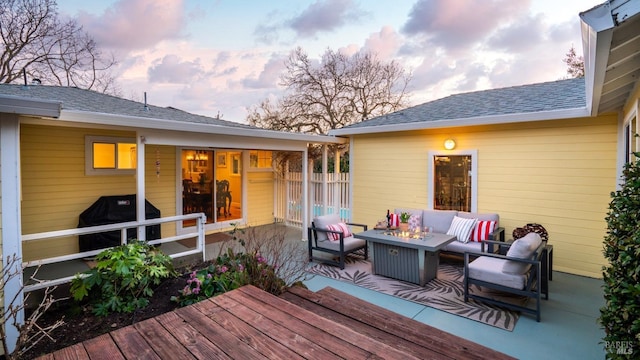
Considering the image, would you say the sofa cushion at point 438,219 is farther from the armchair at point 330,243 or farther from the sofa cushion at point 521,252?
the sofa cushion at point 521,252

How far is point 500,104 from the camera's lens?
21.0ft

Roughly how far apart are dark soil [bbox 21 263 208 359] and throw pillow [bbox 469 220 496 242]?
15.8ft

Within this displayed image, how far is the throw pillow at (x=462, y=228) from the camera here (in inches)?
223

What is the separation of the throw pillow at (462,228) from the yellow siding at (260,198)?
5.47 meters

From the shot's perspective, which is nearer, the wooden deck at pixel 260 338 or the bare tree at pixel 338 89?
the wooden deck at pixel 260 338

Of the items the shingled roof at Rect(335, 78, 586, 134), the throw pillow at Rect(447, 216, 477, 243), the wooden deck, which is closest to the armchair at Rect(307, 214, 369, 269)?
the throw pillow at Rect(447, 216, 477, 243)

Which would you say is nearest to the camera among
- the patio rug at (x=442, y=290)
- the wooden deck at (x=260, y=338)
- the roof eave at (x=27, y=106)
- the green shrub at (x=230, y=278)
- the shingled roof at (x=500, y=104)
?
the wooden deck at (x=260, y=338)

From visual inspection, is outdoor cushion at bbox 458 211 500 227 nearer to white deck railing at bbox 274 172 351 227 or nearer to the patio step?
white deck railing at bbox 274 172 351 227

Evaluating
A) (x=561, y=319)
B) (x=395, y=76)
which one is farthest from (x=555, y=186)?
(x=395, y=76)

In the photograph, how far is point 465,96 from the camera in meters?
8.09

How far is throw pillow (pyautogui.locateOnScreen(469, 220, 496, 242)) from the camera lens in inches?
220

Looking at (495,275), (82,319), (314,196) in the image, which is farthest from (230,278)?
(314,196)

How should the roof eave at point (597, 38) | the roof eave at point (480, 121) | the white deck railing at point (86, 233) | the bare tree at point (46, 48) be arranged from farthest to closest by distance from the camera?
the bare tree at point (46, 48), the roof eave at point (480, 121), the white deck railing at point (86, 233), the roof eave at point (597, 38)
